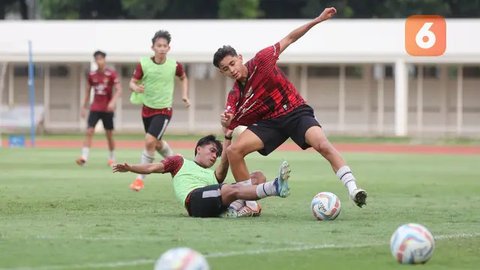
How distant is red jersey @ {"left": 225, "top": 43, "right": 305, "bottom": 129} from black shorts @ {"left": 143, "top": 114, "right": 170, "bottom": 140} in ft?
16.0

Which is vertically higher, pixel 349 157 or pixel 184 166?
pixel 184 166

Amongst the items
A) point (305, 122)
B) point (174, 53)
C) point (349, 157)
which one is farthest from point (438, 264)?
point (174, 53)

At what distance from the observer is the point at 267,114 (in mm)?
13234

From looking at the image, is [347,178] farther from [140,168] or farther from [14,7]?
[14,7]

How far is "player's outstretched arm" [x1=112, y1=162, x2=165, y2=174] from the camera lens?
1208 cm

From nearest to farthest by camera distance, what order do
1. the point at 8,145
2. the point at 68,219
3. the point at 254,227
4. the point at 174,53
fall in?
the point at 254,227 < the point at 68,219 < the point at 8,145 < the point at 174,53

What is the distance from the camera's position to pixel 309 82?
164 feet

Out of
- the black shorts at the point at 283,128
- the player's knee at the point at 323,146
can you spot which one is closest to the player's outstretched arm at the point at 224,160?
the black shorts at the point at 283,128

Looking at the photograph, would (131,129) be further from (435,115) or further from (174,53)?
(435,115)

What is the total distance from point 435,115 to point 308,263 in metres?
40.6

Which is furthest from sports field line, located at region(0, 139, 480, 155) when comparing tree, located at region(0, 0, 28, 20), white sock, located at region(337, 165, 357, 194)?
tree, located at region(0, 0, 28, 20)

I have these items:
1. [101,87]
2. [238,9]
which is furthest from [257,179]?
[238,9]

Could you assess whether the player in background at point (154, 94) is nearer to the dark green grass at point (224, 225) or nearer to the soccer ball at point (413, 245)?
the dark green grass at point (224, 225)

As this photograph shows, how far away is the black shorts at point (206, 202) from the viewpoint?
41.5ft
